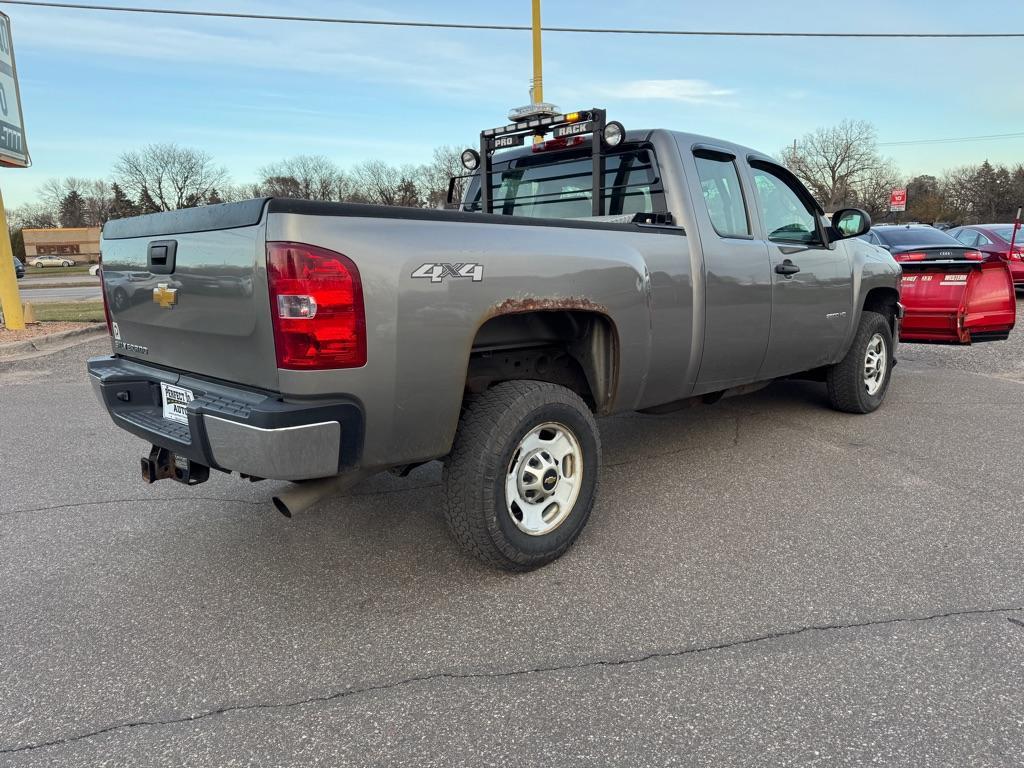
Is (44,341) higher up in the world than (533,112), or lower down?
lower down

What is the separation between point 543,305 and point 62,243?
82473mm

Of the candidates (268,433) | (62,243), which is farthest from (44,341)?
(62,243)

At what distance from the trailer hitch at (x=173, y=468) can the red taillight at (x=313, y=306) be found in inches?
33.9

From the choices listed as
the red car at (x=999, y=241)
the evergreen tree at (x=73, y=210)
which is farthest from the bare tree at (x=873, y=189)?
the evergreen tree at (x=73, y=210)

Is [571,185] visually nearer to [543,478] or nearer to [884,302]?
[543,478]

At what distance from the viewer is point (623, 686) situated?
2.32 metres

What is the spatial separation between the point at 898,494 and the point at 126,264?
4124 mm

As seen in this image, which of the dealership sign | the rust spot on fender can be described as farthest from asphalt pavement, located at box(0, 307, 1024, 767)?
the dealership sign

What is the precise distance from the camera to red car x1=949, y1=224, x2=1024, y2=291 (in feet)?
42.1

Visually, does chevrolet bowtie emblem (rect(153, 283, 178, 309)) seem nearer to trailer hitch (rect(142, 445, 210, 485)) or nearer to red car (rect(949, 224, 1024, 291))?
trailer hitch (rect(142, 445, 210, 485))

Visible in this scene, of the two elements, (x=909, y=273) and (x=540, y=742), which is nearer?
(x=540, y=742)

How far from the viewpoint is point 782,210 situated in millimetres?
4688

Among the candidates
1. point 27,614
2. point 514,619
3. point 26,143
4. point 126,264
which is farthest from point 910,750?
point 26,143

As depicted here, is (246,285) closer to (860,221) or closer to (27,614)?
(27,614)
